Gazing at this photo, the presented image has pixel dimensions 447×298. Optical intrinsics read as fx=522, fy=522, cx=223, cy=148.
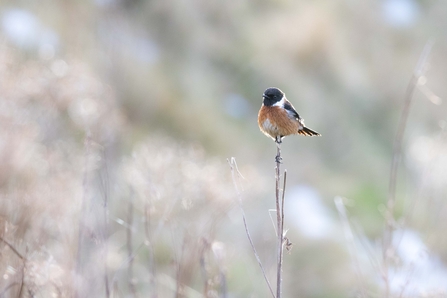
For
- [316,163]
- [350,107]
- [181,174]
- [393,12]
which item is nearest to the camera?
[181,174]

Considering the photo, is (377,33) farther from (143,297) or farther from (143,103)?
(143,297)

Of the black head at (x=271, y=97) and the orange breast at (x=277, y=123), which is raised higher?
the black head at (x=271, y=97)

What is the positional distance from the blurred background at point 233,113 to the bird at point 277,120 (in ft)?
6.46

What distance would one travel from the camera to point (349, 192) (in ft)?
54.2

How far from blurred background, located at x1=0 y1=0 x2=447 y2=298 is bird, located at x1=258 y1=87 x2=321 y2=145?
197 centimetres

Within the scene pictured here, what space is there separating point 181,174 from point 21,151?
247cm

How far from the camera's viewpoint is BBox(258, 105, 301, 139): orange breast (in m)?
4.28

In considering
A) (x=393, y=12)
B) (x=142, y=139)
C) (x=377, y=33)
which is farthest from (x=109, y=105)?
(x=393, y=12)

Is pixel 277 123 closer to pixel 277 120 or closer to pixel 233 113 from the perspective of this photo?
pixel 277 120

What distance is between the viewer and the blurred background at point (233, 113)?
8996 millimetres

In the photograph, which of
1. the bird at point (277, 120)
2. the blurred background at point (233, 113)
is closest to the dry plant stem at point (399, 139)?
the bird at point (277, 120)

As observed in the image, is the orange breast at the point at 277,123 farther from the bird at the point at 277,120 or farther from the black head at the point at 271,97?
the black head at the point at 271,97

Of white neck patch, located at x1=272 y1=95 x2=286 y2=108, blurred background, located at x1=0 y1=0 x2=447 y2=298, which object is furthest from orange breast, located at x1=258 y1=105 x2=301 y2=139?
blurred background, located at x1=0 y1=0 x2=447 y2=298

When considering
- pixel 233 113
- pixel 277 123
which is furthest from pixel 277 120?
pixel 233 113
